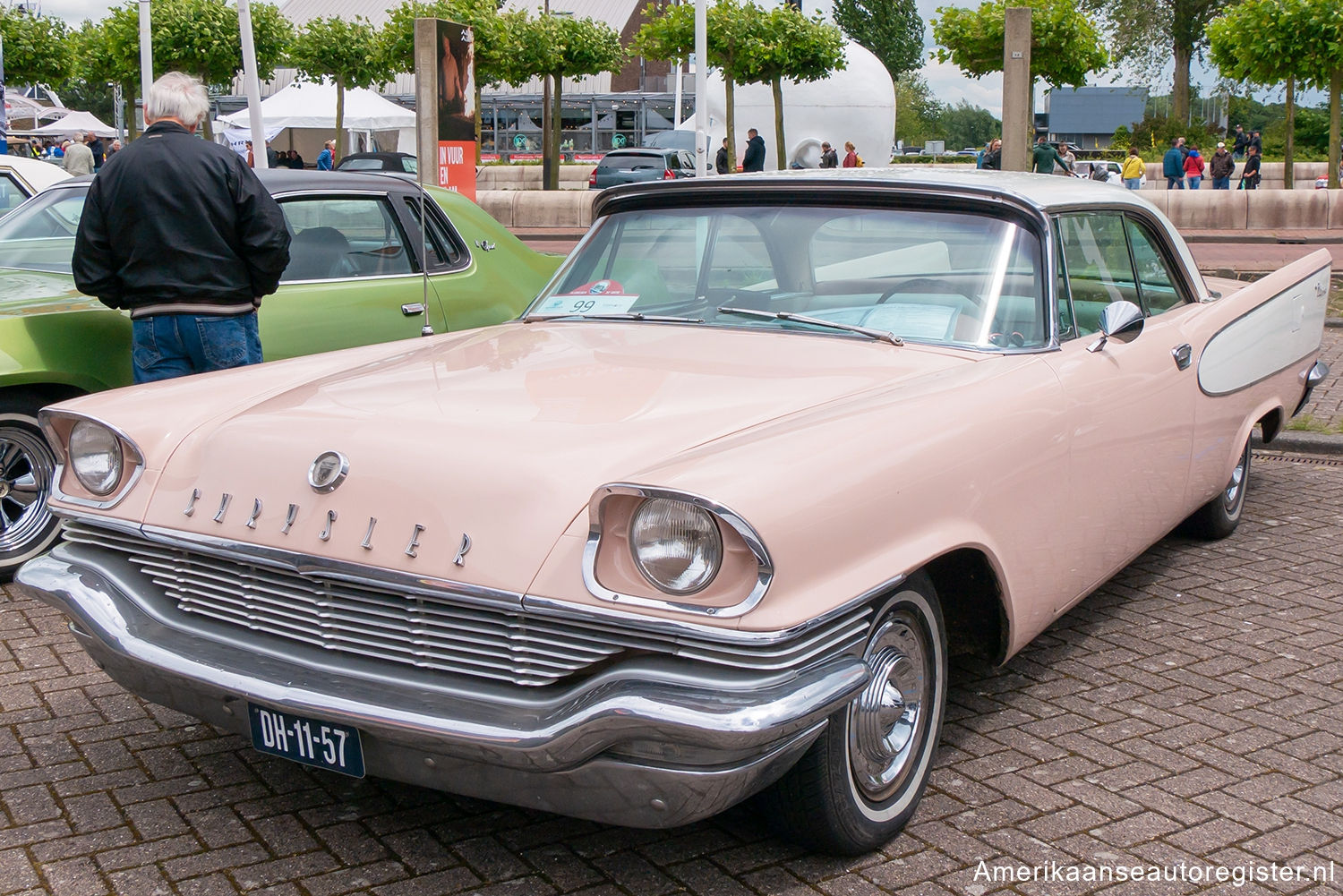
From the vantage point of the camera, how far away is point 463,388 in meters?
3.30

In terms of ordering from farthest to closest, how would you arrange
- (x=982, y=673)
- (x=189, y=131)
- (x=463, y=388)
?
(x=189, y=131) < (x=982, y=673) < (x=463, y=388)

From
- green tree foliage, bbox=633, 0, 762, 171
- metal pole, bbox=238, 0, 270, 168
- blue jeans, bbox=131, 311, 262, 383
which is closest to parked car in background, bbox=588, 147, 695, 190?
green tree foliage, bbox=633, 0, 762, 171

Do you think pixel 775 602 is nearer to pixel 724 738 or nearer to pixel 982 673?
pixel 724 738

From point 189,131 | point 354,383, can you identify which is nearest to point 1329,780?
point 354,383

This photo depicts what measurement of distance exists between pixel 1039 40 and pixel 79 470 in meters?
26.6

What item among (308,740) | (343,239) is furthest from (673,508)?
(343,239)

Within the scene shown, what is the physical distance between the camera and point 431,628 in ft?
8.66

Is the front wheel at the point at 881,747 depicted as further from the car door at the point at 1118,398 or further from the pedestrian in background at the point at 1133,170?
the pedestrian in background at the point at 1133,170

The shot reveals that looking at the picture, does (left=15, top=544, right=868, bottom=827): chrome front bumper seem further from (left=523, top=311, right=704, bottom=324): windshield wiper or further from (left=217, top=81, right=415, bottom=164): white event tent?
(left=217, top=81, right=415, bottom=164): white event tent

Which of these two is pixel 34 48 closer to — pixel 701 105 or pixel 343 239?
pixel 701 105

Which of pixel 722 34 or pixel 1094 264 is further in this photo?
pixel 722 34

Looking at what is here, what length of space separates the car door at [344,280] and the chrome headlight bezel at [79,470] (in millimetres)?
2350

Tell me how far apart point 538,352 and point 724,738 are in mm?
1704

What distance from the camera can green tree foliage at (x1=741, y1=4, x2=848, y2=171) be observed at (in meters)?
29.1
